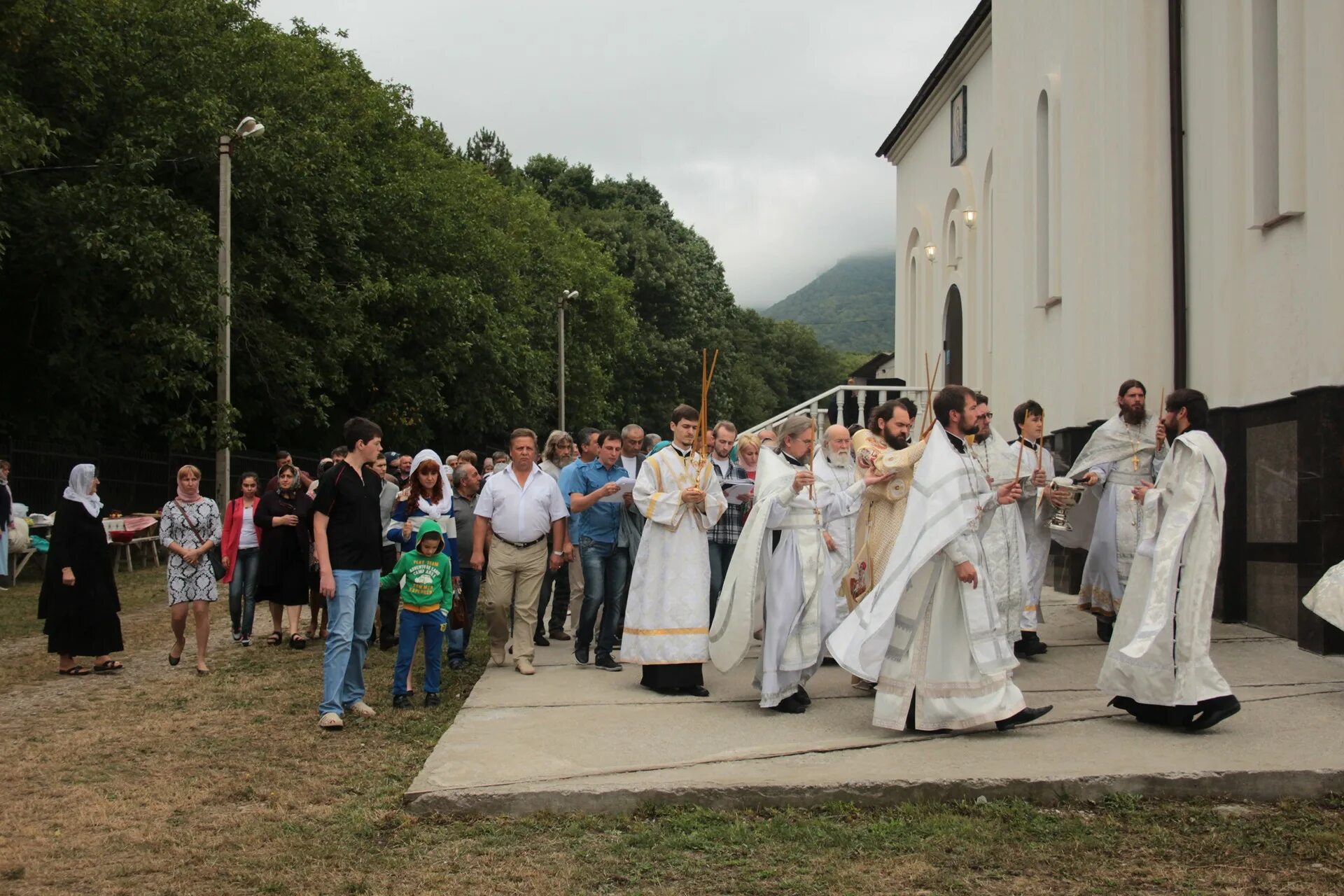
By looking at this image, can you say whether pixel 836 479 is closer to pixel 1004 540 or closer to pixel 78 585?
pixel 1004 540

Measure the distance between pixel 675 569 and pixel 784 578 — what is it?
0.99m

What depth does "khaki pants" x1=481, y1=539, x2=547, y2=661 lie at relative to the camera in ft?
34.1

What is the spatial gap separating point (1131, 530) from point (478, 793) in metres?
6.22

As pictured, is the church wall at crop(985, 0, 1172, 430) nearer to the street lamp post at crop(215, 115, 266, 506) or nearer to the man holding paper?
the man holding paper

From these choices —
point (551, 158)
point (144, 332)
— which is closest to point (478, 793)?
point (144, 332)

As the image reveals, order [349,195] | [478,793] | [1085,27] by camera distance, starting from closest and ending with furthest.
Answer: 1. [478,793]
2. [1085,27]
3. [349,195]

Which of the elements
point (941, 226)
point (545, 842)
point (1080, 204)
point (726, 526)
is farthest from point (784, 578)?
point (941, 226)

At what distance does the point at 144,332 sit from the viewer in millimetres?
22438

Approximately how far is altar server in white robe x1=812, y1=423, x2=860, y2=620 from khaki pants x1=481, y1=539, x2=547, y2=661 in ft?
7.32

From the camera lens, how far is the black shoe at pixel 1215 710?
733 cm

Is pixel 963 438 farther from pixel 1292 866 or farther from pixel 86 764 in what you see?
pixel 86 764

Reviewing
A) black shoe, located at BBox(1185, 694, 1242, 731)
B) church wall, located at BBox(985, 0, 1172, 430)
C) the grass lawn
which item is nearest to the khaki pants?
the grass lawn

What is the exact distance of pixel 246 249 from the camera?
1120 inches

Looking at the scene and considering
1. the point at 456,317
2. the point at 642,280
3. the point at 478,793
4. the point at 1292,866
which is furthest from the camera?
the point at 642,280
